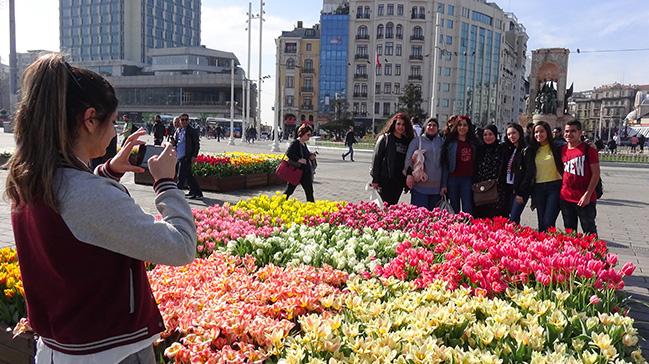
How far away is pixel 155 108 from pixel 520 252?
95.8 meters

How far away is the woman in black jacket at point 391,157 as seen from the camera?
22.9 feet

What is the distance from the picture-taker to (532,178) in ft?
22.1

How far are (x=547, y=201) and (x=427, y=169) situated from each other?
1538 mm

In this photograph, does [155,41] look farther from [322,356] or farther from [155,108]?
[322,356]

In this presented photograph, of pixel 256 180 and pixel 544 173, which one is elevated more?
pixel 544 173

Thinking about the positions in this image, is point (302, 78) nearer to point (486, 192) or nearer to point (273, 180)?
point (273, 180)

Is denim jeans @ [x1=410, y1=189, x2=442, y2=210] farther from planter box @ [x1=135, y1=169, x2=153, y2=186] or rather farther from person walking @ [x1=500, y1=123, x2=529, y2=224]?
planter box @ [x1=135, y1=169, x2=153, y2=186]

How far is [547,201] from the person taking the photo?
6746 mm

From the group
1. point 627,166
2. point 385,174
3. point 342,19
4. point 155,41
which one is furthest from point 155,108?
point 385,174

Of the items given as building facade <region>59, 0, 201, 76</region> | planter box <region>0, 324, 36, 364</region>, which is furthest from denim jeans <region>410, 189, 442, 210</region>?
building facade <region>59, 0, 201, 76</region>

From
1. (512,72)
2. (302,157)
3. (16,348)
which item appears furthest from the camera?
(512,72)

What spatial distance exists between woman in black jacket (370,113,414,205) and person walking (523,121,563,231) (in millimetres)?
1541

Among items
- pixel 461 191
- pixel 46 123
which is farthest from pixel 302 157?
pixel 46 123

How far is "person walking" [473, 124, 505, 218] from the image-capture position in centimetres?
710
